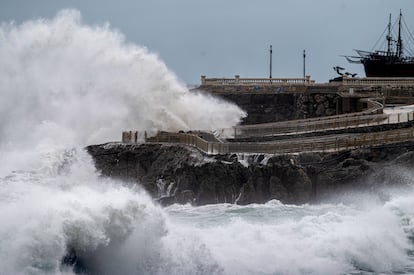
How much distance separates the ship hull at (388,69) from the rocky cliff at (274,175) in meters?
19.3

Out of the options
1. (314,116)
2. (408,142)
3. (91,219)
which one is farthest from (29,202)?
(314,116)

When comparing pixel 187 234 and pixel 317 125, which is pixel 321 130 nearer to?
pixel 317 125

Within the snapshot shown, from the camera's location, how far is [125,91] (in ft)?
147

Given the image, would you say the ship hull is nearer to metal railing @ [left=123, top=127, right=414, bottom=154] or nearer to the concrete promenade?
the concrete promenade

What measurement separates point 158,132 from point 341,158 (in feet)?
27.3

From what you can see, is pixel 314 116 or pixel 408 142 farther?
pixel 314 116

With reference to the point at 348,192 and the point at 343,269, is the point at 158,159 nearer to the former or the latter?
the point at 348,192

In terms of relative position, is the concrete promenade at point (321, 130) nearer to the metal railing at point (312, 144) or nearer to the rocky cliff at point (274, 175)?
the metal railing at point (312, 144)

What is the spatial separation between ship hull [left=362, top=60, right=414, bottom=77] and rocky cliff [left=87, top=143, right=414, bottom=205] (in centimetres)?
1928

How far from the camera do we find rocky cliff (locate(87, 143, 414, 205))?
107ft

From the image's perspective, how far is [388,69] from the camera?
53.8 meters

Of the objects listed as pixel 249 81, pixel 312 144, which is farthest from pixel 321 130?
pixel 249 81

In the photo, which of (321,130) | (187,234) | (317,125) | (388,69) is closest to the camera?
(187,234)

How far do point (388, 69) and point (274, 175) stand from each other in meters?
21.5
